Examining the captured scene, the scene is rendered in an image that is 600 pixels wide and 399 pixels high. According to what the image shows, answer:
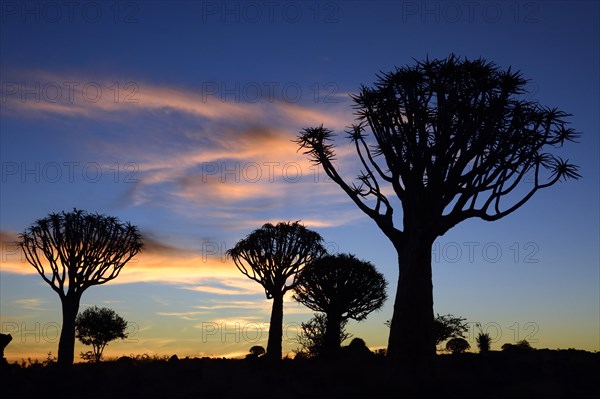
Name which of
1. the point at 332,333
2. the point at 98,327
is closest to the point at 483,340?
the point at 332,333

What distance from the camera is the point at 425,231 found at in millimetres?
17266

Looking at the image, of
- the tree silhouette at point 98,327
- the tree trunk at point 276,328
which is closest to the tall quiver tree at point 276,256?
the tree trunk at point 276,328

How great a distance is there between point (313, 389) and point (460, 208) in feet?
22.4

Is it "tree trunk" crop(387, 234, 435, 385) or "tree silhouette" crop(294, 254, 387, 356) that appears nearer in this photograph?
"tree trunk" crop(387, 234, 435, 385)

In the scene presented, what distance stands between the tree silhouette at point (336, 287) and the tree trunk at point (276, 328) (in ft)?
5.48

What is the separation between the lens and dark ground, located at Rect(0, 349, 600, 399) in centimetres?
1648

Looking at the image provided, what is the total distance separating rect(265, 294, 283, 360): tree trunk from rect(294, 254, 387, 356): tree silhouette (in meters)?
1.67

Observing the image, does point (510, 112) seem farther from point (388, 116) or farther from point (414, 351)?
point (414, 351)

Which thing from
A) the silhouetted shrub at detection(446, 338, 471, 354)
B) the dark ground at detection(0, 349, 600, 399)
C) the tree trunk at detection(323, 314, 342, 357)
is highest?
the tree trunk at detection(323, 314, 342, 357)

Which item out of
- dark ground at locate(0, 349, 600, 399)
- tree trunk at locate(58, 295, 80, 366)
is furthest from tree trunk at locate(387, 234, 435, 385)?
tree trunk at locate(58, 295, 80, 366)

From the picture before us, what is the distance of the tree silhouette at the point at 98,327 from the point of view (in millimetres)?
47219

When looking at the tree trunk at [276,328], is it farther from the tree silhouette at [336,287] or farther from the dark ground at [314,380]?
the dark ground at [314,380]

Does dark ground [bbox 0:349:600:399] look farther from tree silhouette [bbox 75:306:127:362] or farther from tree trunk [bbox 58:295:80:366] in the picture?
tree silhouette [bbox 75:306:127:362]

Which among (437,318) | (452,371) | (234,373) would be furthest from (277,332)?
(437,318)
